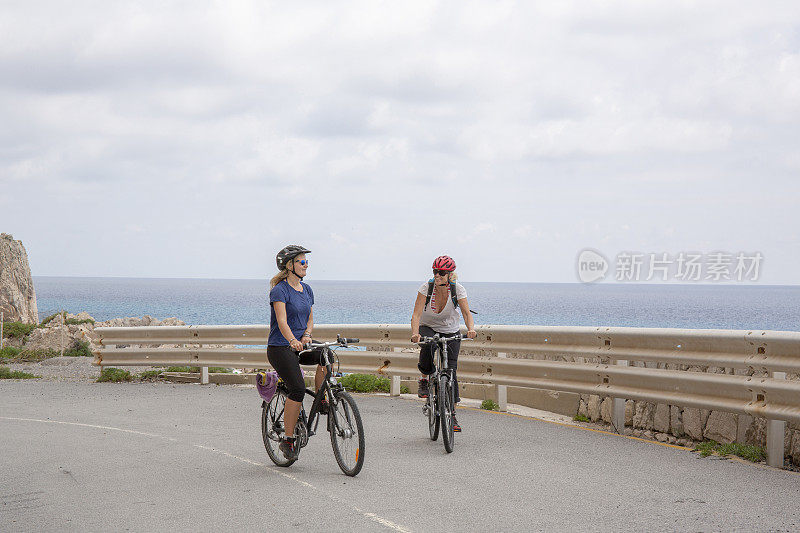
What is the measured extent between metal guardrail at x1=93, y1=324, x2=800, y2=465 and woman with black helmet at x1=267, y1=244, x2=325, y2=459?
12.8 ft

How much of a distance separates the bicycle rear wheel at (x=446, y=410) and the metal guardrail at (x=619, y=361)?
6.98 ft

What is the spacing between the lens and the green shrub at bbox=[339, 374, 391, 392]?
582 inches

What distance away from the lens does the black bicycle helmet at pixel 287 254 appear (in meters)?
8.05

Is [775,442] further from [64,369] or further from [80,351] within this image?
[80,351]

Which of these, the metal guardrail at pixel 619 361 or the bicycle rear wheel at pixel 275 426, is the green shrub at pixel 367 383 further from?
the bicycle rear wheel at pixel 275 426

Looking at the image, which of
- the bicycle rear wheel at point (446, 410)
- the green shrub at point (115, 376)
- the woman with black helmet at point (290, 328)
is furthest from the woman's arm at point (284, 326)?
the green shrub at point (115, 376)

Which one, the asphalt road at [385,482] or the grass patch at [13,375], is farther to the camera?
the grass patch at [13,375]

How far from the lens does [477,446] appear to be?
365 inches

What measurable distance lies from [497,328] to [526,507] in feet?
18.8

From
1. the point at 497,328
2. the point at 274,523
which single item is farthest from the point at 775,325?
the point at 274,523

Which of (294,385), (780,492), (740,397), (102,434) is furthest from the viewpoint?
(102,434)

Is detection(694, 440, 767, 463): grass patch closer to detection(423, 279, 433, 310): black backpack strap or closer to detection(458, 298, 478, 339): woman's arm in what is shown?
detection(458, 298, 478, 339): woman's arm

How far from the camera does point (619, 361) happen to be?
10.3 m

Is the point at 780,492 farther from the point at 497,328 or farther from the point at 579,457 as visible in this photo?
the point at 497,328
